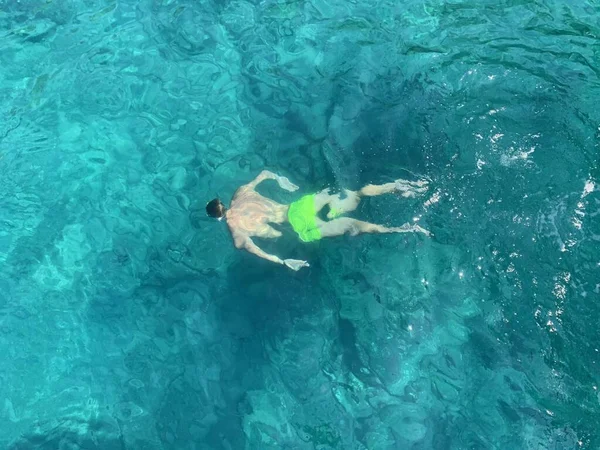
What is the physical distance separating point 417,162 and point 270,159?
2807 mm

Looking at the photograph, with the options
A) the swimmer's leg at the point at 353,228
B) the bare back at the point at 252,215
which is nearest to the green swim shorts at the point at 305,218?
the swimmer's leg at the point at 353,228

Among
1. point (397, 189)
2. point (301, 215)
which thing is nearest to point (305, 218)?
point (301, 215)

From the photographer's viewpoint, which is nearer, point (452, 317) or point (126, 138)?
point (452, 317)

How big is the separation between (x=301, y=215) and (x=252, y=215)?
84 centimetres

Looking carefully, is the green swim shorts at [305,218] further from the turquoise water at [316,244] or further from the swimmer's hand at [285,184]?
the swimmer's hand at [285,184]

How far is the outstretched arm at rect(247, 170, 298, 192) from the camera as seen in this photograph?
9148mm

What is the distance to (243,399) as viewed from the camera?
8492mm

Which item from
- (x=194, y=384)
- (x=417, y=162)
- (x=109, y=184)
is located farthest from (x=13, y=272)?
(x=417, y=162)

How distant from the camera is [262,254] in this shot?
8.48m

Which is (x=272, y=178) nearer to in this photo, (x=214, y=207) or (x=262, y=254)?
(x=214, y=207)

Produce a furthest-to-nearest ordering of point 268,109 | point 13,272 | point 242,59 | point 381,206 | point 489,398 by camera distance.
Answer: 1. point 242,59
2. point 268,109
3. point 13,272
4. point 381,206
5. point 489,398

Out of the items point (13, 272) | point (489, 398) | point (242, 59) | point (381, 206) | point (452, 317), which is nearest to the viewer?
point (489, 398)

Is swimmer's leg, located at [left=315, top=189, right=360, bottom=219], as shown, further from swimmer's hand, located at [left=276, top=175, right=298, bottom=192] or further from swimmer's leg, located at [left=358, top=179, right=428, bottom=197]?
swimmer's hand, located at [left=276, top=175, right=298, bottom=192]

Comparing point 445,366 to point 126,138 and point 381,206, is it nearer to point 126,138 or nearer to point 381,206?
point 381,206
